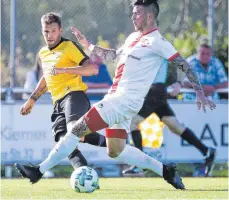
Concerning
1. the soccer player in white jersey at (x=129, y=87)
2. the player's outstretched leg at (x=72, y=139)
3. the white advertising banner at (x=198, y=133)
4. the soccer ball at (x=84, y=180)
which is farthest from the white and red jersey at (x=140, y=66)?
the white advertising banner at (x=198, y=133)

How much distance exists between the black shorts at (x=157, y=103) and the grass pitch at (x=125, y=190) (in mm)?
1288

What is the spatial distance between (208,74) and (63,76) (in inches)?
201

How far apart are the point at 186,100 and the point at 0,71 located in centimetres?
334

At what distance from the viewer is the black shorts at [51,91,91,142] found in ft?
36.1

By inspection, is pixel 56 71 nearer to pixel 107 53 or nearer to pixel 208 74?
pixel 107 53

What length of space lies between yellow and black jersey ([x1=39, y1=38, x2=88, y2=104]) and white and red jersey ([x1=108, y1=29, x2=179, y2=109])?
1.03 m

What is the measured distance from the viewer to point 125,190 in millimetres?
11195

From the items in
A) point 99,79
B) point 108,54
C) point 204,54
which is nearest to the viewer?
point 108,54

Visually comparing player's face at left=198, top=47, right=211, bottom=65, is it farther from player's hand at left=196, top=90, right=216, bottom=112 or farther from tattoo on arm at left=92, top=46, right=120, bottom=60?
player's hand at left=196, top=90, right=216, bottom=112

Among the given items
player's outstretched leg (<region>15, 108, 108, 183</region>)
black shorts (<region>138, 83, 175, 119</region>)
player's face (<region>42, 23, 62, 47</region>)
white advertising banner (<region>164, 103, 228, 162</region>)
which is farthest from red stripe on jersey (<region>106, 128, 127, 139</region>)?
white advertising banner (<region>164, 103, 228, 162</region>)

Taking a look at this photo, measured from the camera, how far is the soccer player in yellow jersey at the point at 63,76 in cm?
1104

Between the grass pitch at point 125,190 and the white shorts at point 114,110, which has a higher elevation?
the white shorts at point 114,110

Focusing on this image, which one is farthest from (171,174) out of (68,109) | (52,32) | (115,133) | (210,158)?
(210,158)

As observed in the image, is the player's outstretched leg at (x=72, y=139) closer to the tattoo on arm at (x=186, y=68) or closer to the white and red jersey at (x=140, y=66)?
the white and red jersey at (x=140, y=66)
